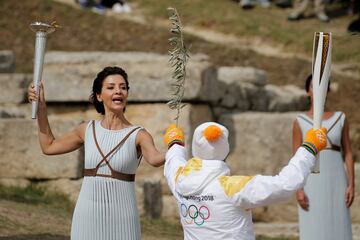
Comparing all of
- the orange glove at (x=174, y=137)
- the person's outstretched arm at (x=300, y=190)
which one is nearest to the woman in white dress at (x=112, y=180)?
the orange glove at (x=174, y=137)

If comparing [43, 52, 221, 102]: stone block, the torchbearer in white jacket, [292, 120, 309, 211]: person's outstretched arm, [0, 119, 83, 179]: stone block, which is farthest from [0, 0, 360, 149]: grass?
the torchbearer in white jacket

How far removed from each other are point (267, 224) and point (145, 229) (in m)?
1.75

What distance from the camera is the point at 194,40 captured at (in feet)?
56.2

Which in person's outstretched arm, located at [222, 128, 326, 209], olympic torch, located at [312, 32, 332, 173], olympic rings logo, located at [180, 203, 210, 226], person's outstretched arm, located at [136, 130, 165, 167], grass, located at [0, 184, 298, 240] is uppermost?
olympic torch, located at [312, 32, 332, 173]

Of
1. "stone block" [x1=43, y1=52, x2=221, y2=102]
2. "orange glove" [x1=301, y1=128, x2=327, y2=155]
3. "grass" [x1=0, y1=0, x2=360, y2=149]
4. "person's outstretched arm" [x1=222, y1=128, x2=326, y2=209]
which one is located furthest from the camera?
"grass" [x1=0, y1=0, x2=360, y2=149]

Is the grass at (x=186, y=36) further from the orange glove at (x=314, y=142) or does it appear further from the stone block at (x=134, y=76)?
the orange glove at (x=314, y=142)

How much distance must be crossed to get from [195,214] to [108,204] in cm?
96

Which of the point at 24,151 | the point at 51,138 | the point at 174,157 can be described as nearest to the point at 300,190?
the point at 51,138

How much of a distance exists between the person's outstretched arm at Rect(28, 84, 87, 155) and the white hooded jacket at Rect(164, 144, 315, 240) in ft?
3.66

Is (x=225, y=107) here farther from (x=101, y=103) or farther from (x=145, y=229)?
(x=101, y=103)

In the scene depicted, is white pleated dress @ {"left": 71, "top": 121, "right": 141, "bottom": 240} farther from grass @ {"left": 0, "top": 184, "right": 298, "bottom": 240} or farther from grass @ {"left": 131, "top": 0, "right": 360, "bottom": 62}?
grass @ {"left": 131, "top": 0, "right": 360, "bottom": 62}

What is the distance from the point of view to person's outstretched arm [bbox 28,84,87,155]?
621 cm

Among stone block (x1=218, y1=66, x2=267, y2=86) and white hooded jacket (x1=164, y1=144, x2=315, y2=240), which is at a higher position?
stone block (x1=218, y1=66, x2=267, y2=86)

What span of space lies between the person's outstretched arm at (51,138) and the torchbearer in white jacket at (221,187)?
1096 millimetres
